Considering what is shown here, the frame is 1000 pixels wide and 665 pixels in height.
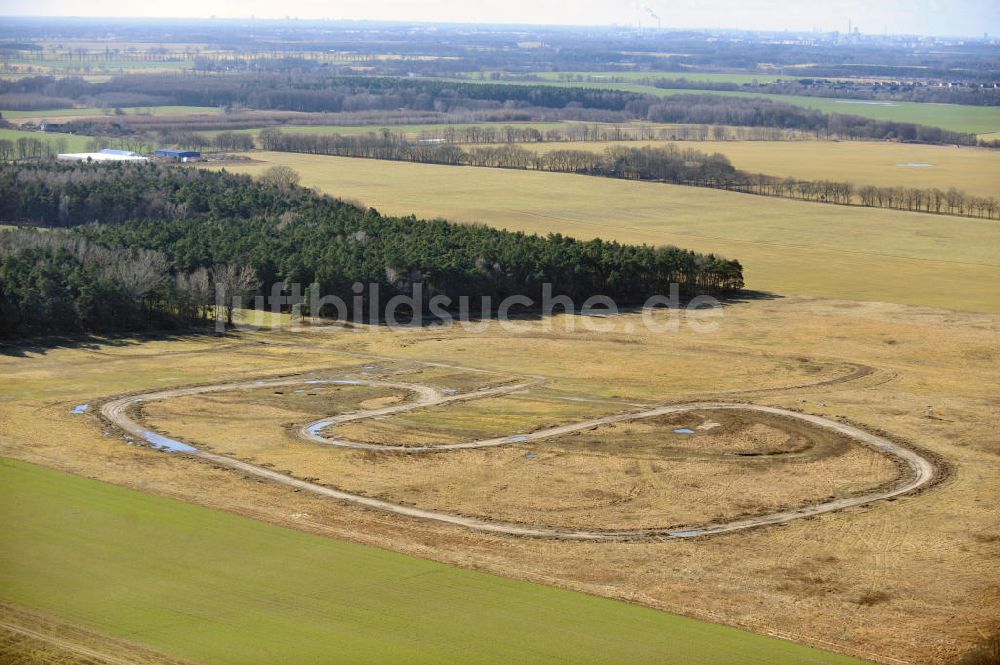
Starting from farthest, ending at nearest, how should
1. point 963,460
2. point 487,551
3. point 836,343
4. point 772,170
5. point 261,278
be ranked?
1. point 772,170
2. point 261,278
3. point 836,343
4. point 963,460
5. point 487,551

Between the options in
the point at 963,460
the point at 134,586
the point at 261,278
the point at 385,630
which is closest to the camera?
the point at 385,630

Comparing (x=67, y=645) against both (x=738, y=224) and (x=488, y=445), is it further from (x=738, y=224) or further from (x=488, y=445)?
(x=738, y=224)

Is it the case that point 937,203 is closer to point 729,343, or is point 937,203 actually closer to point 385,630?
point 729,343

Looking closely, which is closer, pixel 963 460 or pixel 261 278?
pixel 963 460

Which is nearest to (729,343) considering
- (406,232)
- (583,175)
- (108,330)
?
(406,232)

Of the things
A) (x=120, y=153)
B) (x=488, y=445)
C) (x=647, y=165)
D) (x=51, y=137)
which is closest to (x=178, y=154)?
(x=120, y=153)

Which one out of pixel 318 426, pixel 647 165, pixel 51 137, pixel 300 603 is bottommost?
pixel 318 426

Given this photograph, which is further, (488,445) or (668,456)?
(488,445)
